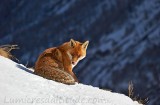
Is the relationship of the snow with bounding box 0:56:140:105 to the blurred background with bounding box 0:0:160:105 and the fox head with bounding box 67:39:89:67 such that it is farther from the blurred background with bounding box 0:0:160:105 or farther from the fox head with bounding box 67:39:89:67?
the blurred background with bounding box 0:0:160:105

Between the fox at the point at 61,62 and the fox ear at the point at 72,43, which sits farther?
the fox ear at the point at 72,43

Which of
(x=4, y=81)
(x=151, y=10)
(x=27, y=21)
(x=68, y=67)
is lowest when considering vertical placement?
(x=4, y=81)

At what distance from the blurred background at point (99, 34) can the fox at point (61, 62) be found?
38.0 m

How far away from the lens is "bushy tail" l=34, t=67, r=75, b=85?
28.3 ft

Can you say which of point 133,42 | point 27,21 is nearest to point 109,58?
point 133,42

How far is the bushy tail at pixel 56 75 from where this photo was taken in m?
8.64

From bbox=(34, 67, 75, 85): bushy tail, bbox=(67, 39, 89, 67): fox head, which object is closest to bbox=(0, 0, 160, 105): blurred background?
bbox=(67, 39, 89, 67): fox head

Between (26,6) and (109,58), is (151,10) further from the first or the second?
(26,6)

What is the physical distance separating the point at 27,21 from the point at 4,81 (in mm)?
69125

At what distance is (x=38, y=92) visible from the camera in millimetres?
7219

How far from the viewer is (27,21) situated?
75.9 meters

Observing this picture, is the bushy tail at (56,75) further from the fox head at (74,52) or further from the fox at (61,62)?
the fox head at (74,52)

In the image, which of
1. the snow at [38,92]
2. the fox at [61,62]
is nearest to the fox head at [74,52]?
the fox at [61,62]

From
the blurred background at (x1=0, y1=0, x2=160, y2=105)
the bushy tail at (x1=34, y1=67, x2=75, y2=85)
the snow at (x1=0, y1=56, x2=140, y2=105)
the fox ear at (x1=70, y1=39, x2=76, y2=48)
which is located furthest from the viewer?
the blurred background at (x1=0, y1=0, x2=160, y2=105)
